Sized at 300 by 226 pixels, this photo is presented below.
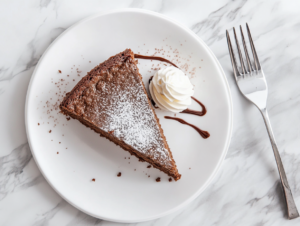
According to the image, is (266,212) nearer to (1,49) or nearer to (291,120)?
(291,120)

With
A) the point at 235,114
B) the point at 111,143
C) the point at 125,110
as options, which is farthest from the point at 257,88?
the point at 111,143

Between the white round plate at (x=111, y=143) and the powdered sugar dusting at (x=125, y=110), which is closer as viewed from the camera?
the powdered sugar dusting at (x=125, y=110)

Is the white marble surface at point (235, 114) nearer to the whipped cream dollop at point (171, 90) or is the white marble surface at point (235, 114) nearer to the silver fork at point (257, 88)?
the silver fork at point (257, 88)

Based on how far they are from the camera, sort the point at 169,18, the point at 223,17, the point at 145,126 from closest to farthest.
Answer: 1. the point at 145,126
2. the point at 169,18
3. the point at 223,17

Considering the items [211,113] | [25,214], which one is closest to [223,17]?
[211,113]

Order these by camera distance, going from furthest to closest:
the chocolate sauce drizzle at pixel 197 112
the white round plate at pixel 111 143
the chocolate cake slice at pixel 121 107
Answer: the chocolate sauce drizzle at pixel 197 112, the white round plate at pixel 111 143, the chocolate cake slice at pixel 121 107

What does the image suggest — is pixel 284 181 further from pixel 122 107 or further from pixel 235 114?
pixel 122 107

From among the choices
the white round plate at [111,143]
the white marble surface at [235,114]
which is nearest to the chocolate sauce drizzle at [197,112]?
the white round plate at [111,143]
